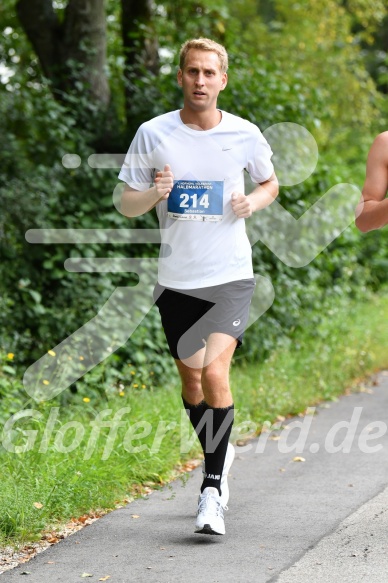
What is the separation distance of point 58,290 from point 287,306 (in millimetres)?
2722

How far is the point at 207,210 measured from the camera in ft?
16.5

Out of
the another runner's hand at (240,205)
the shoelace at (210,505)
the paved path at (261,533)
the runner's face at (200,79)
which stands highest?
the runner's face at (200,79)

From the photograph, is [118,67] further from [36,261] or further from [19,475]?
[19,475]

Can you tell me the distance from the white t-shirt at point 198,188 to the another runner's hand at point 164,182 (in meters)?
0.13

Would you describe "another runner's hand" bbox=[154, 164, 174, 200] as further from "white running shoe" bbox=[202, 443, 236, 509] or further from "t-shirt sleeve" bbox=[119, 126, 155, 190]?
"white running shoe" bbox=[202, 443, 236, 509]

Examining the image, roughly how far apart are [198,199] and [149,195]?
23cm

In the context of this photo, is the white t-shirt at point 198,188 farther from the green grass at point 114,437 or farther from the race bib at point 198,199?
the green grass at point 114,437

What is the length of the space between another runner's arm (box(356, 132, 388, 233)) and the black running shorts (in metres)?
0.70

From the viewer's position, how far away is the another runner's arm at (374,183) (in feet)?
15.7

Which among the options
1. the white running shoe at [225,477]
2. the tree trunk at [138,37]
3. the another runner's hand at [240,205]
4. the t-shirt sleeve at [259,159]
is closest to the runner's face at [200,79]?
the t-shirt sleeve at [259,159]

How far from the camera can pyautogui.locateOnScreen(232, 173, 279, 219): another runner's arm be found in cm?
496

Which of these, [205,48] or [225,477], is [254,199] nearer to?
[205,48]

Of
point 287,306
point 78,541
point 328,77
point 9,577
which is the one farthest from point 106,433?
point 328,77

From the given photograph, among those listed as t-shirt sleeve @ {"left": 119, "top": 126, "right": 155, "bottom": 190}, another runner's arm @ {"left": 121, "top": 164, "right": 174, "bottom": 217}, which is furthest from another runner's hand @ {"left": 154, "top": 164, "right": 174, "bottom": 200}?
t-shirt sleeve @ {"left": 119, "top": 126, "right": 155, "bottom": 190}
